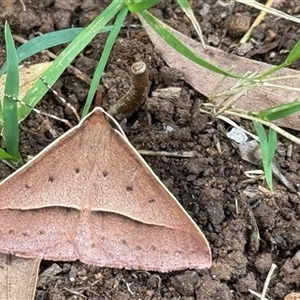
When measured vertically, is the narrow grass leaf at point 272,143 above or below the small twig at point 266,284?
above

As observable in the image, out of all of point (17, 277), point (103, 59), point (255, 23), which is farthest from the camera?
point (255, 23)

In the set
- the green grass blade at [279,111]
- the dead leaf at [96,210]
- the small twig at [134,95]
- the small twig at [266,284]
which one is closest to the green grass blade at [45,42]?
the small twig at [134,95]

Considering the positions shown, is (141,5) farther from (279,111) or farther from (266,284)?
(266,284)

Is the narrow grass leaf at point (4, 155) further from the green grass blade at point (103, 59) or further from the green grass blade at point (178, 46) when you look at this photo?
the green grass blade at point (178, 46)

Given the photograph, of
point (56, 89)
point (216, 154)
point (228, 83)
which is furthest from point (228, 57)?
point (56, 89)

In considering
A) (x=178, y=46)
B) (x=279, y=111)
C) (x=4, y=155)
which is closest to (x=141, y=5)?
(x=178, y=46)
